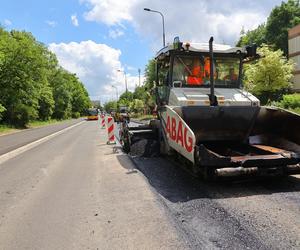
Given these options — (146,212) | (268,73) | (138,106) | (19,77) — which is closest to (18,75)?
(19,77)

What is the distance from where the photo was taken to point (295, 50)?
163 ft

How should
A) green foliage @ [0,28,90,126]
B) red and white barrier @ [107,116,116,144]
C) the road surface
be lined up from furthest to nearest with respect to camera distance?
1. green foliage @ [0,28,90,126]
2. red and white barrier @ [107,116,116,144]
3. the road surface

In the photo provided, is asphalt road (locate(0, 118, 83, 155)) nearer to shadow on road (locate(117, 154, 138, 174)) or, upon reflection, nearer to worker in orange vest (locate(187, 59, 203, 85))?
shadow on road (locate(117, 154, 138, 174))

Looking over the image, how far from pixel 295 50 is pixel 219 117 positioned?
45.6m

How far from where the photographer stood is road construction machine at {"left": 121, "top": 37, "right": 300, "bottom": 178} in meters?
7.11

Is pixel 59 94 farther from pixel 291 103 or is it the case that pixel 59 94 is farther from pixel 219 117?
pixel 219 117

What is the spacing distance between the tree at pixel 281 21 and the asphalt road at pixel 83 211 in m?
58.6

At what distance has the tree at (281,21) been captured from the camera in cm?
Answer: 6212

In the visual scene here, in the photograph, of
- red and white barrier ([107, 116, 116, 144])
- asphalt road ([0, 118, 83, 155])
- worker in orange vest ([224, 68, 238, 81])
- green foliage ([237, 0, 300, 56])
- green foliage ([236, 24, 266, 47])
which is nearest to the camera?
worker in orange vest ([224, 68, 238, 81])

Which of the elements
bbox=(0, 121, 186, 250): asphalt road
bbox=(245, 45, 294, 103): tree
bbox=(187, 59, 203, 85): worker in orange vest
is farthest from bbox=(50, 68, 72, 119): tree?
bbox=(187, 59, 203, 85): worker in orange vest

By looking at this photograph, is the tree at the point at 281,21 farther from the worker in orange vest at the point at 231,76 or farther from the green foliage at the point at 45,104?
the worker in orange vest at the point at 231,76

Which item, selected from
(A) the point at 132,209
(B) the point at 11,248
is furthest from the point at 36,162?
(B) the point at 11,248

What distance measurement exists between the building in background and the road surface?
43.8 meters

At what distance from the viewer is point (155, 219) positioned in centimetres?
543
